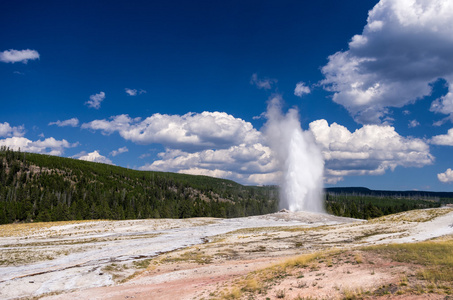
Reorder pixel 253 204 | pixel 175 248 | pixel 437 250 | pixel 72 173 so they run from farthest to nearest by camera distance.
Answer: pixel 72 173, pixel 253 204, pixel 175 248, pixel 437 250

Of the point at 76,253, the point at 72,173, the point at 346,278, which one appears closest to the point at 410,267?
the point at 346,278

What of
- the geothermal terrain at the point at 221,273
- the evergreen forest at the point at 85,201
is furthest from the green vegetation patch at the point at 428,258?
the evergreen forest at the point at 85,201

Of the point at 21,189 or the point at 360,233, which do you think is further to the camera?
the point at 21,189

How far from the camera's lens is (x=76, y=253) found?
3297 centimetres

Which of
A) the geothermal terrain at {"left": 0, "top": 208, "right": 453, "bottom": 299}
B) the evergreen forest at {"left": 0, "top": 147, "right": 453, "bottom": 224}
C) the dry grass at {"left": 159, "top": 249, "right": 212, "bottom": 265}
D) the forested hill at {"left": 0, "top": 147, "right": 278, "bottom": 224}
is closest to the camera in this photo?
the geothermal terrain at {"left": 0, "top": 208, "right": 453, "bottom": 299}

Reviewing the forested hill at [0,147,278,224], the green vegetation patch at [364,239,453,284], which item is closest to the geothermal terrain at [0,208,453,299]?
the green vegetation patch at [364,239,453,284]

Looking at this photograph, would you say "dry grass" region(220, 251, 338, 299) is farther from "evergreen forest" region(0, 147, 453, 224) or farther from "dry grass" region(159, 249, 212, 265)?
"evergreen forest" region(0, 147, 453, 224)

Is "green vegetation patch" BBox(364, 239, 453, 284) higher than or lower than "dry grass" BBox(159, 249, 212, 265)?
higher

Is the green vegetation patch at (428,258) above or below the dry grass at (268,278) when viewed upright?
above

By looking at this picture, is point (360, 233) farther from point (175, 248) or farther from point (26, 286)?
point (26, 286)

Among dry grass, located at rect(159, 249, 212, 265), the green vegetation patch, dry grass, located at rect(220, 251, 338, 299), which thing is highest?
the green vegetation patch

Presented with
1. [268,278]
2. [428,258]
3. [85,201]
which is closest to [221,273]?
[268,278]

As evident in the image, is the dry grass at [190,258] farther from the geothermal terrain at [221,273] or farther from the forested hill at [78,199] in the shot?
the forested hill at [78,199]

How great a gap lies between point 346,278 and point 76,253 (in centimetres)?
2934
